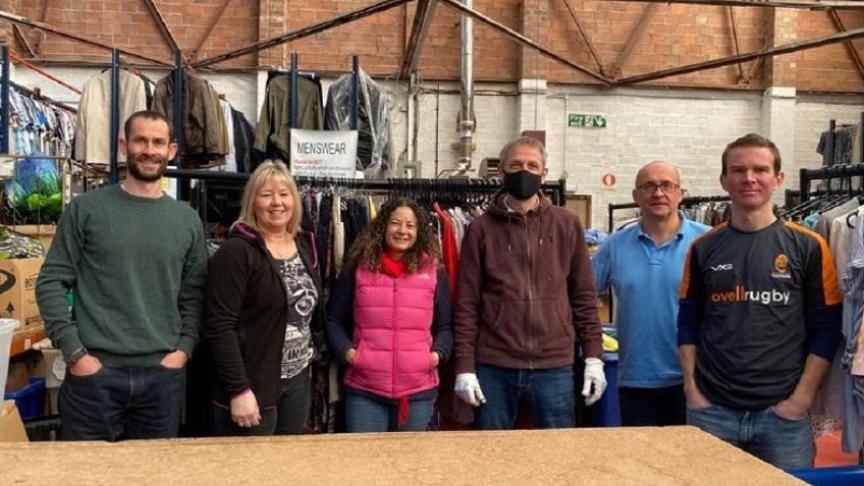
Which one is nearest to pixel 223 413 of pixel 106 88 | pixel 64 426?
pixel 64 426

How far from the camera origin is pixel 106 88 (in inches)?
184

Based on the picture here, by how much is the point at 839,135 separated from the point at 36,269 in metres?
7.36

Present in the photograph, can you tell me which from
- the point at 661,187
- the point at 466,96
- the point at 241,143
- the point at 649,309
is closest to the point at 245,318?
the point at 649,309

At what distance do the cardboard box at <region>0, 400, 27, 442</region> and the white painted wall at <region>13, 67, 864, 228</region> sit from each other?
6742 mm

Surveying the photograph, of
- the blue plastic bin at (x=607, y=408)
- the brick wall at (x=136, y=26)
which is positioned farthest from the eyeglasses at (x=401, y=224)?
the brick wall at (x=136, y=26)

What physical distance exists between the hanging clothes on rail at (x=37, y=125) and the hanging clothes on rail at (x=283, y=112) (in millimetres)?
2104

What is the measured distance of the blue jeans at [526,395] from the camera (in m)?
2.42

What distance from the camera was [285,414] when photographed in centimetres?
238

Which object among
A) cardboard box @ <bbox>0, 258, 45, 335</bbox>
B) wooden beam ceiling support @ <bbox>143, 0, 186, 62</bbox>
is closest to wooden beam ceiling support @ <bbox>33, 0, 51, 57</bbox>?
wooden beam ceiling support @ <bbox>143, 0, 186, 62</bbox>

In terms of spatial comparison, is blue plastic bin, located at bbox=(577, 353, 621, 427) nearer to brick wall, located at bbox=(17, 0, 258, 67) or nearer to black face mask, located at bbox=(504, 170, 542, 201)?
black face mask, located at bbox=(504, 170, 542, 201)

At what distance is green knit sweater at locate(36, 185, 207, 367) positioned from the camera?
2.12 m

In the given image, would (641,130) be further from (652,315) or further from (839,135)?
(652,315)

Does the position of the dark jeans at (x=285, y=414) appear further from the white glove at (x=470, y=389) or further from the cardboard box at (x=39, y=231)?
the cardboard box at (x=39, y=231)

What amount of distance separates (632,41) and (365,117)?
222 inches
